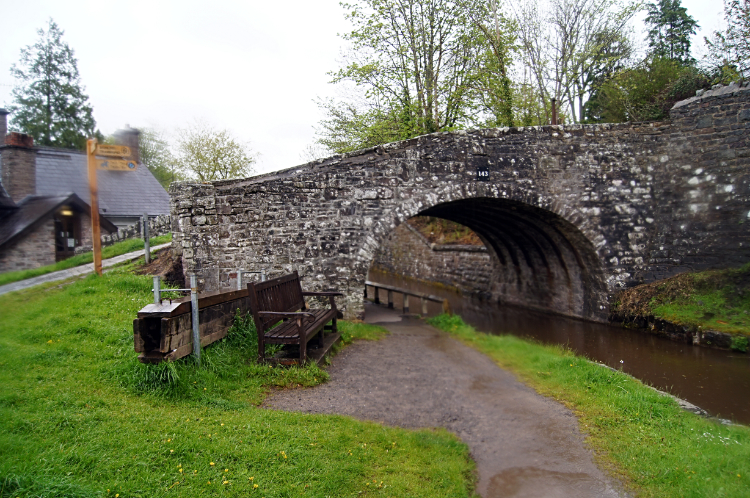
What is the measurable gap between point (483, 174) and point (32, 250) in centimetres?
938

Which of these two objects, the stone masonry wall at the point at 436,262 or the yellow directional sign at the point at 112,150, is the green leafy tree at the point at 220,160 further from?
the yellow directional sign at the point at 112,150

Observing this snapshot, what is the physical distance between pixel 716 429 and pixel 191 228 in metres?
8.85

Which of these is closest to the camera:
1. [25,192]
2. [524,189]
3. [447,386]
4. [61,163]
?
[25,192]

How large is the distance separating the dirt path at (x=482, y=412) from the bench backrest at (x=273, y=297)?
3.41 ft

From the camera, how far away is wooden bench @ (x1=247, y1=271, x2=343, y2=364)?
5.40 m

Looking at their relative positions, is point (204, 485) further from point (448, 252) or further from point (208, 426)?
point (448, 252)

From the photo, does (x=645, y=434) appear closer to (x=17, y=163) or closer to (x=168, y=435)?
(x=168, y=435)

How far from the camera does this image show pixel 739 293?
9266mm

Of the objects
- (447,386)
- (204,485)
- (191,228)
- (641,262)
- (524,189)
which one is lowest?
(447,386)

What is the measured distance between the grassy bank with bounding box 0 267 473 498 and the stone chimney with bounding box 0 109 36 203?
445 millimetres

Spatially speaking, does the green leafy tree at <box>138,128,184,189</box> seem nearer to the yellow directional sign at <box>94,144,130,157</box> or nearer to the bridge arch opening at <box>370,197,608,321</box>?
the yellow directional sign at <box>94,144,130,157</box>

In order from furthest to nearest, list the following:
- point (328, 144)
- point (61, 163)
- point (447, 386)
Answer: point (328, 144), point (447, 386), point (61, 163)

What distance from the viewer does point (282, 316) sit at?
5.51 metres

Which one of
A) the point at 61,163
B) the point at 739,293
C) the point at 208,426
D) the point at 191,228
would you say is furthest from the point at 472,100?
the point at 61,163
